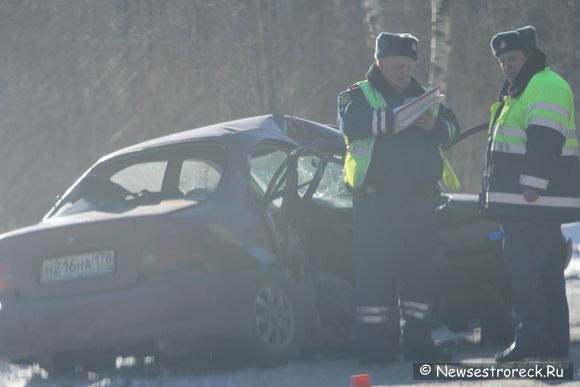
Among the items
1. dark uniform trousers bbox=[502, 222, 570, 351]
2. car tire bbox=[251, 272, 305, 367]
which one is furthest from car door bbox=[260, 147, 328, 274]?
dark uniform trousers bbox=[502, 222, 570, 351]

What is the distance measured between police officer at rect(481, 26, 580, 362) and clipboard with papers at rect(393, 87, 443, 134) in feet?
1.35

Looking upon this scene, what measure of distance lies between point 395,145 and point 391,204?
32cm

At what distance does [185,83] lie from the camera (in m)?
26.4

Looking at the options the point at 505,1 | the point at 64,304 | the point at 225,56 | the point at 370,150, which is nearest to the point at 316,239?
the point at 370,150

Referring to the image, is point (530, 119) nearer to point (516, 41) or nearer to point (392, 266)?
point (516, 41)

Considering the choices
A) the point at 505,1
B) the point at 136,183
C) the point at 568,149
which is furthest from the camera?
the point at 505,1

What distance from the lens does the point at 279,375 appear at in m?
7.70

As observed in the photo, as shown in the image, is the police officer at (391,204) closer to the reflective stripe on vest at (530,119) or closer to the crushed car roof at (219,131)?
the reflective stripe on vest at (530,119)

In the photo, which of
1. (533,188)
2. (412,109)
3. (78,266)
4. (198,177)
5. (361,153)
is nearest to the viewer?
(533,188)

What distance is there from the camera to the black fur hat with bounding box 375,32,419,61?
26.6 ft

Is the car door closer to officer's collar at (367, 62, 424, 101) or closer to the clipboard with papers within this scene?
officer's collar at (367, 62, 424, 101)

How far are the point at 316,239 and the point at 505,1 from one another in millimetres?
19878

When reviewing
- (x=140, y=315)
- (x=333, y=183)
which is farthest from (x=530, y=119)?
(x=140, y=315)

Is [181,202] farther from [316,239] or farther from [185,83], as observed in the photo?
[185,83]
